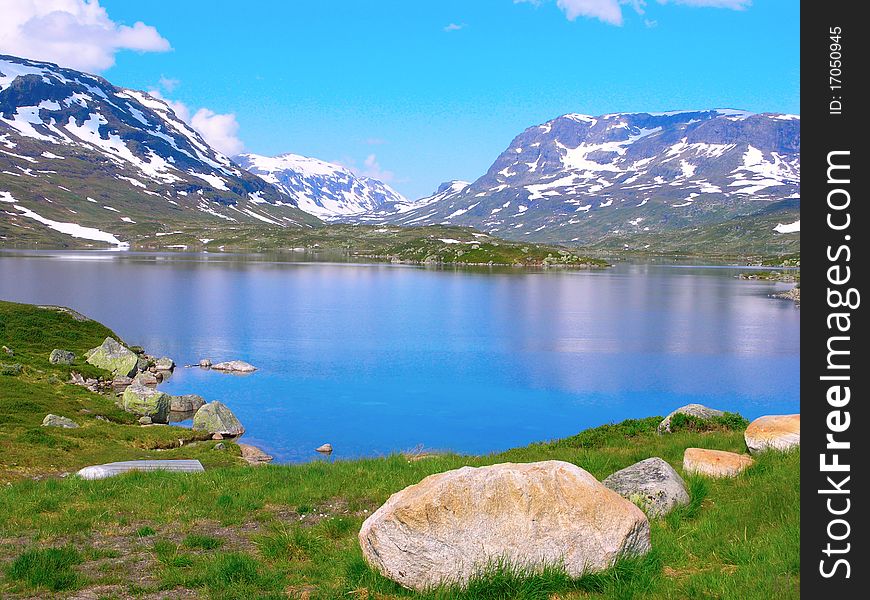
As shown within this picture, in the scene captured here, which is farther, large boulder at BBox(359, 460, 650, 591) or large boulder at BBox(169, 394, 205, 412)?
large boulder at BBox(169, 394, 205, 412)

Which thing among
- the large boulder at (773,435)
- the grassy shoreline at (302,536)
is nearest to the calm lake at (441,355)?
the grassy shoreline at (302,536)

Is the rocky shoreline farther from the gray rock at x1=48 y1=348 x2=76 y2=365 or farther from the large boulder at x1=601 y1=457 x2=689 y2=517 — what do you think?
the large boulder at x1=601 y1=457 x2=689 y2=517

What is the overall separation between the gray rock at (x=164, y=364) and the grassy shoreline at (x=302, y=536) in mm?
52117

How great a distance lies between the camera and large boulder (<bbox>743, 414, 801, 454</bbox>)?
61.2 ft

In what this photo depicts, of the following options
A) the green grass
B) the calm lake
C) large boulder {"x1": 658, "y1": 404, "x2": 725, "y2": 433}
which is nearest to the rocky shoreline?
the calm lake

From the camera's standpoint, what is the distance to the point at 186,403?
54.8 metres

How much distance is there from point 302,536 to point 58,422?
115ft

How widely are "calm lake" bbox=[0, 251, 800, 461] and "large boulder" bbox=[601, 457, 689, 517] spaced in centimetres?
3119

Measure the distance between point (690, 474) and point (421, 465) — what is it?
885 centimetres

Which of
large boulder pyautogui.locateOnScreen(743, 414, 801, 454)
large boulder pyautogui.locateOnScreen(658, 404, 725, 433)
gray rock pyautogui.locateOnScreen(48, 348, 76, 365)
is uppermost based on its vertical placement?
large boulder pyautogui.locateOnScreen(743, 414, 801, 454)

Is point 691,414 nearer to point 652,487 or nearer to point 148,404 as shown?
point 652,487

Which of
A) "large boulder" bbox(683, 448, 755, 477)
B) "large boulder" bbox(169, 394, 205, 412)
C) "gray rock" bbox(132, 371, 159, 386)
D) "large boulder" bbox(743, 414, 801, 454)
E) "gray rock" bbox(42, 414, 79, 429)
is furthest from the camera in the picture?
"gray rock" bbox(132, 371, 159, 386)

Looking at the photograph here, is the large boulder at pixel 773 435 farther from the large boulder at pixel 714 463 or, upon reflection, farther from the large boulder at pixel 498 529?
the large boulder at pixel 498 529
